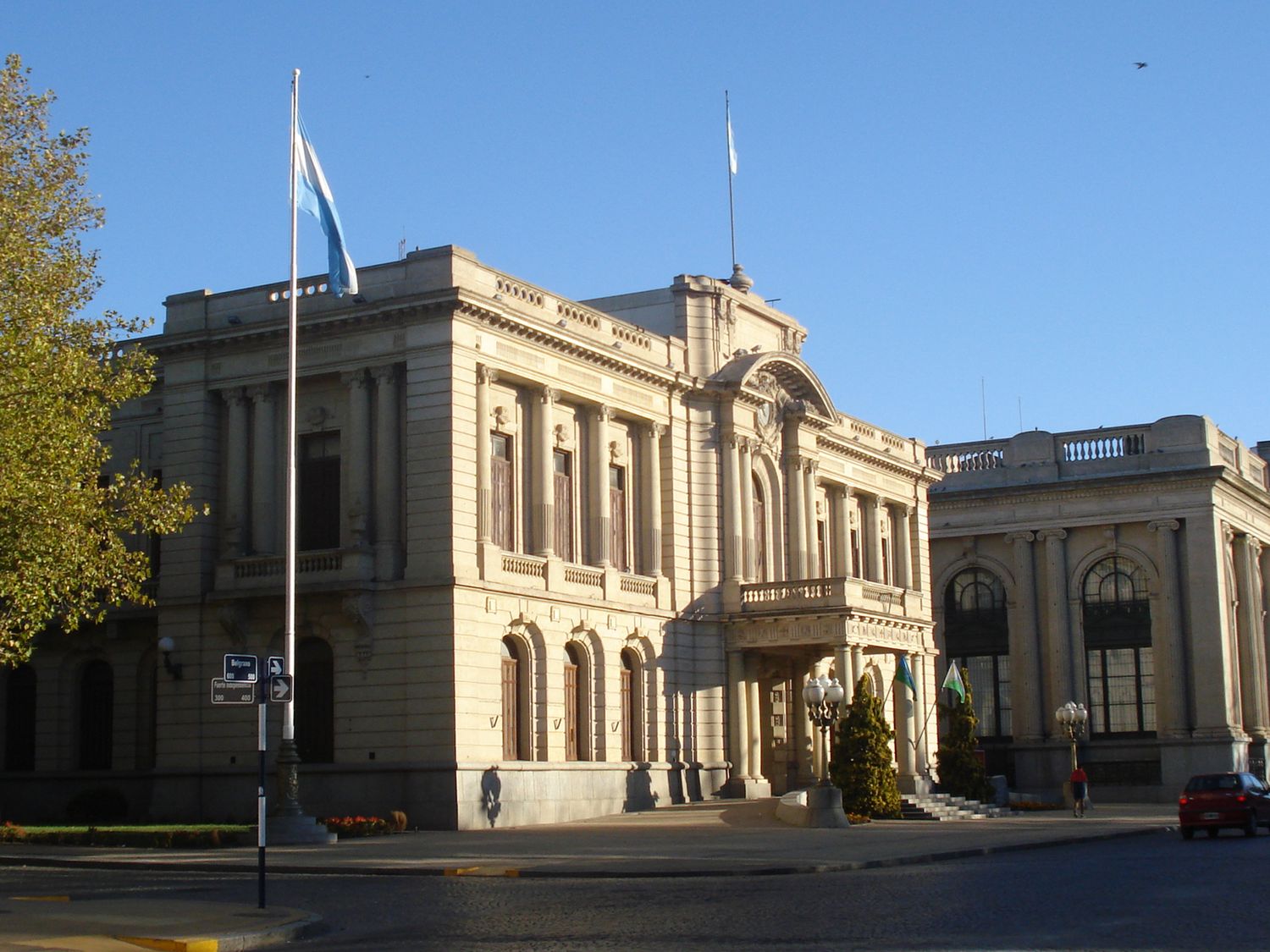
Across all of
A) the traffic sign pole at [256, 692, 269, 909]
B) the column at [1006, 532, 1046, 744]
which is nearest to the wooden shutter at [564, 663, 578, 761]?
the traffic sign pole at [256, 692, 269, 909]

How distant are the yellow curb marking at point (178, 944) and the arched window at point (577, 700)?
29353mm

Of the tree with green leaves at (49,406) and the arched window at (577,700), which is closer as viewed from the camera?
the tree with green leaves at (49,406)

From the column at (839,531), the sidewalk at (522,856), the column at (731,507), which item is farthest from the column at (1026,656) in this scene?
the sidewalk at (522,856)

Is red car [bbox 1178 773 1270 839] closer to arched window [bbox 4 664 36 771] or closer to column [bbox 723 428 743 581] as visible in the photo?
column [bbox 723 428 743 581]

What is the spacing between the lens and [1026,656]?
7656 centimetres

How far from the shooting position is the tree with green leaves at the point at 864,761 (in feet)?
152

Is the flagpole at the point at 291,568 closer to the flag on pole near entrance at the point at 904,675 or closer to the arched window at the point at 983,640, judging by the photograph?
the flag on pole near entrance at the point at 904,675

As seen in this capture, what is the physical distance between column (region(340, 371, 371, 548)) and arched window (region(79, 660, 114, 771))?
416 inches

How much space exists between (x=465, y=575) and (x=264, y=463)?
23.8ft

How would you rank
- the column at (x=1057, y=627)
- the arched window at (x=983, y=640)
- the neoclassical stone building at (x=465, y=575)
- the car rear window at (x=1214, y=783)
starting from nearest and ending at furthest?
1. the car rear window at (x=1214, y=783)
2. the neoclassical stone building at (x=465, y=575)
3. the column at (x=1057, y=627)
4. the arched window at (x=983, y=640)

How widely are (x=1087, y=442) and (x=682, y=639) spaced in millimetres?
32591

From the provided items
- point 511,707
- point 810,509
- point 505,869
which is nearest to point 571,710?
point 511,707

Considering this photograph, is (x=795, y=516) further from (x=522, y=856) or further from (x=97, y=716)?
(x=522, y=856)

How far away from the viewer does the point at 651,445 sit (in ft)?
169
